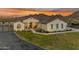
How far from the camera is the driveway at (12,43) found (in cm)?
187

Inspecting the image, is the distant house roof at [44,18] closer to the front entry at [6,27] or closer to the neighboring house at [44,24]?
the neighboring house at [44,24]

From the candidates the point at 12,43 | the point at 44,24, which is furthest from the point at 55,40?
the point at 12,43

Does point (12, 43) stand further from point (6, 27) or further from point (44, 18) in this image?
point (44, 18)

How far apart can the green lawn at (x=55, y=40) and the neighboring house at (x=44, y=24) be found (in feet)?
0.20

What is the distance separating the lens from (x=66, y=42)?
1.86m

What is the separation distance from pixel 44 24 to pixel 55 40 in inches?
7.5

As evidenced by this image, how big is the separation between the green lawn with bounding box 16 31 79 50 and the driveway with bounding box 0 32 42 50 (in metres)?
0.06

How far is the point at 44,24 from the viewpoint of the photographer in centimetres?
187

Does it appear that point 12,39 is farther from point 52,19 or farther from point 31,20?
point 52,19

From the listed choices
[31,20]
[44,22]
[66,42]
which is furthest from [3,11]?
[66,42]

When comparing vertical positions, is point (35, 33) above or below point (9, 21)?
below

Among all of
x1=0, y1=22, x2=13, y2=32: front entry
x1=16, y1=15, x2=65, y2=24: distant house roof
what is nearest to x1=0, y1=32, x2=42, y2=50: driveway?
x1=0, y1=22, x2=13, y2=32: front entry

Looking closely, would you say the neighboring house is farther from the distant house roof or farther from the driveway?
the driveway
